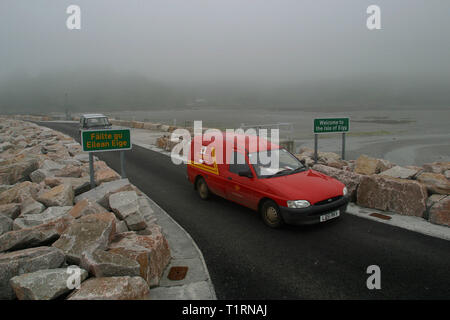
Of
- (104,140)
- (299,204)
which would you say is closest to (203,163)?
(104,140)

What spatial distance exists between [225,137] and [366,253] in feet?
14.7

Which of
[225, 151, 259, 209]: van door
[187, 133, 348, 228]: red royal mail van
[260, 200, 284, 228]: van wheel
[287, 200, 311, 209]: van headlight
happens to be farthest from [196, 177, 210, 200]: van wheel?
[287, 200, 311, 209]: van headlight

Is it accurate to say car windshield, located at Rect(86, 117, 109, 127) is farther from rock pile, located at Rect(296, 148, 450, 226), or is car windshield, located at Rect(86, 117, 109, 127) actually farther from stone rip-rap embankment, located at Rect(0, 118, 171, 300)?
rock pile, located at Rect(296, 148, 450, 226)

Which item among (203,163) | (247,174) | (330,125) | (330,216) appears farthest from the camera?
(330,125)

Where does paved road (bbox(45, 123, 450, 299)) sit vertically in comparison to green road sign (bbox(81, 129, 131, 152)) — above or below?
below

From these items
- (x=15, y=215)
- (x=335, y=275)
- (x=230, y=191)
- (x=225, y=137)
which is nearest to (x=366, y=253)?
(x=335, y=275)

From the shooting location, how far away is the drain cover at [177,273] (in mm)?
4891

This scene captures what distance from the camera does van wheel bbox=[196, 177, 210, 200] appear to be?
8.73 meters

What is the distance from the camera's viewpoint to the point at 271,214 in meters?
6.70

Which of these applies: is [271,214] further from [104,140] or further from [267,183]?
[104,140]

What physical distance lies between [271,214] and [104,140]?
172 inches

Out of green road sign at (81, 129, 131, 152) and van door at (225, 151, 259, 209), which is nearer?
van door at (225, 151, 259, 209)

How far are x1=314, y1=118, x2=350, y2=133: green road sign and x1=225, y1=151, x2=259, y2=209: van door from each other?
4.40 meters
